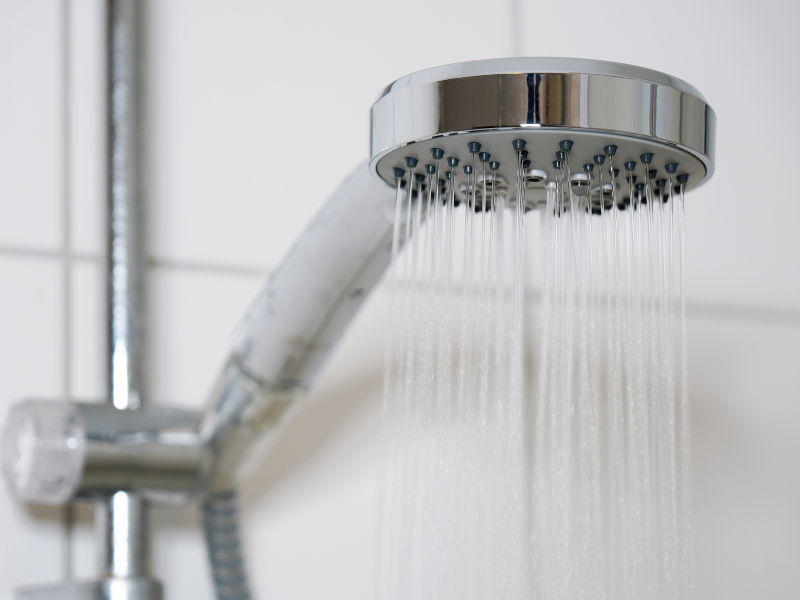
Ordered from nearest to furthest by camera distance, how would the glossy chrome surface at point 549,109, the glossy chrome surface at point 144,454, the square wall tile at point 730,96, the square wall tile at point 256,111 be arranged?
the glossy chrome surface at point 549,109, the glossy chrome surface at point 144,454, the square wall tile at point 256,111, the square wall tile at point 730,96

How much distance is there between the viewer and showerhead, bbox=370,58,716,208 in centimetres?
26

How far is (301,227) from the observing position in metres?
0.49

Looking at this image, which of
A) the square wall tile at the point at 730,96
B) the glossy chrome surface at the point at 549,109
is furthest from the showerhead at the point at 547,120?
the square wall tile at the point at 730,96

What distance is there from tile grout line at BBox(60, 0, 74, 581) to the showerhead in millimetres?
204

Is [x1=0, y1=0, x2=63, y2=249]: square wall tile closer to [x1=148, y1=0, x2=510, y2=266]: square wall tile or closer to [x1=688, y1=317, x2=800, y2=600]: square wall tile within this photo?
[x1=148, y1=0, x2=510, y2=266]: square wall tile

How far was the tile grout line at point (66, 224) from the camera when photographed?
15.9 inches

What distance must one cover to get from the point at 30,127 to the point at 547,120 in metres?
0.28

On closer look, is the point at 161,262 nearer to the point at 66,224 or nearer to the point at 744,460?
the point at 66,224

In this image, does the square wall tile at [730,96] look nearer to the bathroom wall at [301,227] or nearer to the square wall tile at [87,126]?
the bathroom wall at [301,227]

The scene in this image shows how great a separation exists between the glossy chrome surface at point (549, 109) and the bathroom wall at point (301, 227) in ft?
0.68

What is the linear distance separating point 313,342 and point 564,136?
148mm

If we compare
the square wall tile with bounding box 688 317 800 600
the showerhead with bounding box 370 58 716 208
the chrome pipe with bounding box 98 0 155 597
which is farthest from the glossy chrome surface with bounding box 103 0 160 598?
the square wall tile with bounding box 688 317 800 600

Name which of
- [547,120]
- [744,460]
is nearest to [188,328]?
[547,120]

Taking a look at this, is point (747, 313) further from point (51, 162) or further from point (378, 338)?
point (51, 162)
